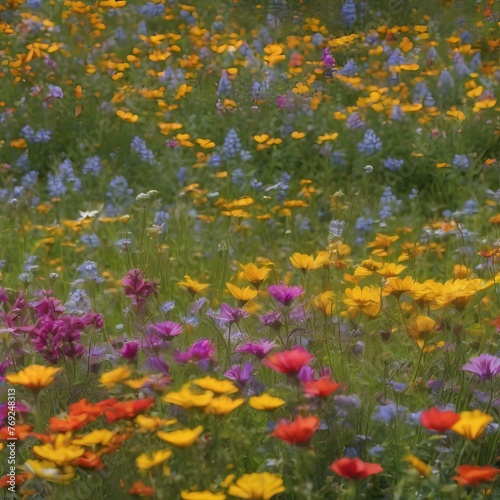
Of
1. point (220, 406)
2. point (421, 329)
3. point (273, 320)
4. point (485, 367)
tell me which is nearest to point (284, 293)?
point (273, 320)

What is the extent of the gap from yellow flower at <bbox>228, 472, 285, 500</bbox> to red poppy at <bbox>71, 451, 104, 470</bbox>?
0.73 feet

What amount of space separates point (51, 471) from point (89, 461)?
7 cm

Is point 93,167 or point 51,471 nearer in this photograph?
point 51,471

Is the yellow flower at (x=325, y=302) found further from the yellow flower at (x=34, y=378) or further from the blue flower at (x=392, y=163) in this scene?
the blue flower at (x=392, y=163)

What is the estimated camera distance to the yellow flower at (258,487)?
1287 millimetres

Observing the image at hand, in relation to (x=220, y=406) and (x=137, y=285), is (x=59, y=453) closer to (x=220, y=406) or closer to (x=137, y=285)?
(x=220, y=406)

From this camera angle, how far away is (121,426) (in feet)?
5.07

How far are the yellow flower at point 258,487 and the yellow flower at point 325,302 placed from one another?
0.68 m

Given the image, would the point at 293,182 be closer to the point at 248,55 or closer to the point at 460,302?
the point at 248,55

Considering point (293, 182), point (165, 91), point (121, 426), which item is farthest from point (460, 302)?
point (165, 91)

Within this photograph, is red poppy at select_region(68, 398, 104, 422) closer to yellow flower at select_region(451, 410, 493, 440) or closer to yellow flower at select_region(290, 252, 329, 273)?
yellow flower at select_region(451, 410, 493, 440)

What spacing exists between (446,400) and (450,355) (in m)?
0.12

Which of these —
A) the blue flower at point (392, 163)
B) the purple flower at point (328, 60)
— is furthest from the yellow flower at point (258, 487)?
the purple flower at point (328, 60)

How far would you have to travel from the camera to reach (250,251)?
3.47m
